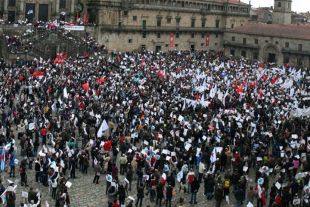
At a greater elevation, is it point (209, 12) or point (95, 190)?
point (209, 12)

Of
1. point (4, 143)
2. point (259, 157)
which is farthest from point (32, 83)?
point (259, 157)

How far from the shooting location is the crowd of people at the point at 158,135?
21.4 metres

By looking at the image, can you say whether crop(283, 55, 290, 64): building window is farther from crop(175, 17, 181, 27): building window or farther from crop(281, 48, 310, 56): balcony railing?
crop(175, 17, 181, 27): building window

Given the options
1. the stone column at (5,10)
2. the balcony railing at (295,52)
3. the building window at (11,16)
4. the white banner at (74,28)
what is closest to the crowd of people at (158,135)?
the white banner at (74,28)

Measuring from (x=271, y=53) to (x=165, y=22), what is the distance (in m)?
16.5

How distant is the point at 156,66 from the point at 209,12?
32.9m

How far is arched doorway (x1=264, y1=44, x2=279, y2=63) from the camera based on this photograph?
7694cm

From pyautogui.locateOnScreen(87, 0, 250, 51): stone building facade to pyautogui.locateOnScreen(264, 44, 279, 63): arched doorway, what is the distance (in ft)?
27.4

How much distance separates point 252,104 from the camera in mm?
36156

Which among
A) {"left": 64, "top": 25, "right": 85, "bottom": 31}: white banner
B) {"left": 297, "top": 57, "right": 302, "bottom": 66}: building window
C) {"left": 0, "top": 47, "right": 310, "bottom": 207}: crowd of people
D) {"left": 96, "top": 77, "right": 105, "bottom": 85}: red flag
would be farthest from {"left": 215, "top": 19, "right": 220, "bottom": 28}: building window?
{"left": 96, "top": 77, "right": 105, "bottom": 85}: red flag

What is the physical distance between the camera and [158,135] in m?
26.1

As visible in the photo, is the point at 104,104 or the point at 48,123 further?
the point at 104,104

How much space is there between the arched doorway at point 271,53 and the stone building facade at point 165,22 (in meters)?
8.34

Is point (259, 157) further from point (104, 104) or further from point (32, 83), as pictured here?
point (32, 83)
